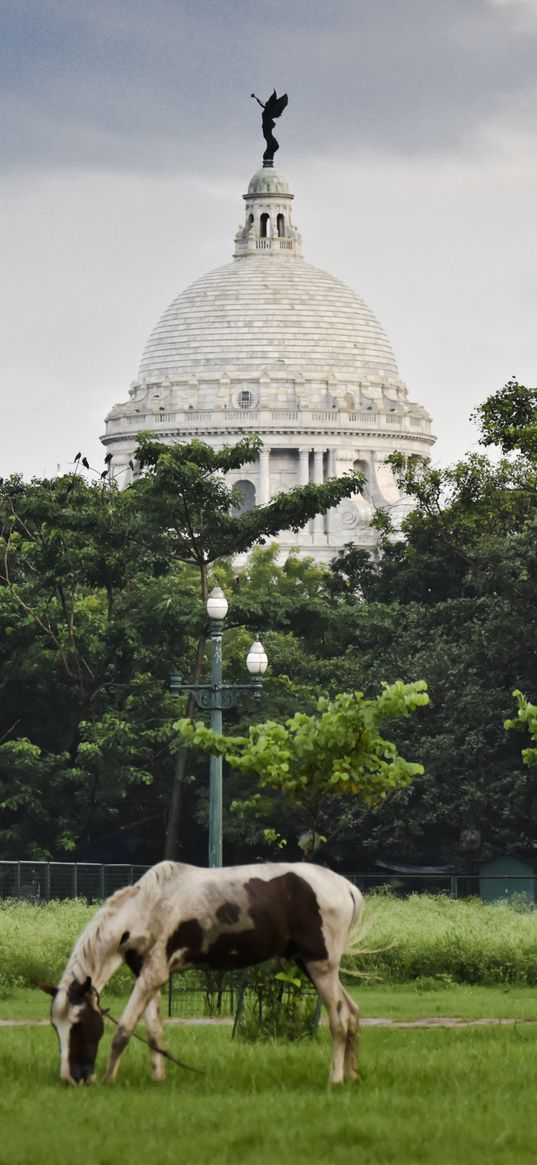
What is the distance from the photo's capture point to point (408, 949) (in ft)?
95.2

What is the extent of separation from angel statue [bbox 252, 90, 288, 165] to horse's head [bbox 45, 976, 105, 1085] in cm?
15942

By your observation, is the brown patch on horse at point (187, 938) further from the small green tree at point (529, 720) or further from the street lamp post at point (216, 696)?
the street lamp post at point (216, 696)

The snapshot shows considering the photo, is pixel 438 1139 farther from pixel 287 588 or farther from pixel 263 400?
pixel 263 400

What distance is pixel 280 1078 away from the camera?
15.6m

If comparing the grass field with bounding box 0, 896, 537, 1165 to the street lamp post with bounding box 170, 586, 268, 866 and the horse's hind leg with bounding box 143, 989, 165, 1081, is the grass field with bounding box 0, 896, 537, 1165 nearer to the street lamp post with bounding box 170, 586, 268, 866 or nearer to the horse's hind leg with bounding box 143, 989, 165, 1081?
the horse's hind leg with bounding box 143, 989, 165, 1081

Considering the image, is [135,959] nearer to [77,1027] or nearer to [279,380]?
[77,1027]

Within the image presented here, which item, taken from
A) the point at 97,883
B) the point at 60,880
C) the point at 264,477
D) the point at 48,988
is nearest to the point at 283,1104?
the point at 48,988

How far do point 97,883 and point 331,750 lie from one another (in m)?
22.1

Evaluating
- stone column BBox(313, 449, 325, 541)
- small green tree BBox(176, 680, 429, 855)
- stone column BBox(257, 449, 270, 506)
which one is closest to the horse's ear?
small green tree BBox(176, 680, 429, 855)

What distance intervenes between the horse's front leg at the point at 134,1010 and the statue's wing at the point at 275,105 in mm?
161542

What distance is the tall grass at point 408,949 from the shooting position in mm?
26875

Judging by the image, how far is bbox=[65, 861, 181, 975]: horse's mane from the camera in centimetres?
1523

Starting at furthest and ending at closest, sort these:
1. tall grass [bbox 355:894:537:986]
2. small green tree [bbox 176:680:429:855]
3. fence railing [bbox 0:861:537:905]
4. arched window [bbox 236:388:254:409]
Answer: arched window [bbox 236:388:254:409], fence railing [bbox 0:861:537:905], tall grass [bbox 355:894:537:986], small green tree [bbox 176:680:429:855]

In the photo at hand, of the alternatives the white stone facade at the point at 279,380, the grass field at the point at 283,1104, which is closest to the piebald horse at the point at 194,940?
the grass field at the point at 283,1104
